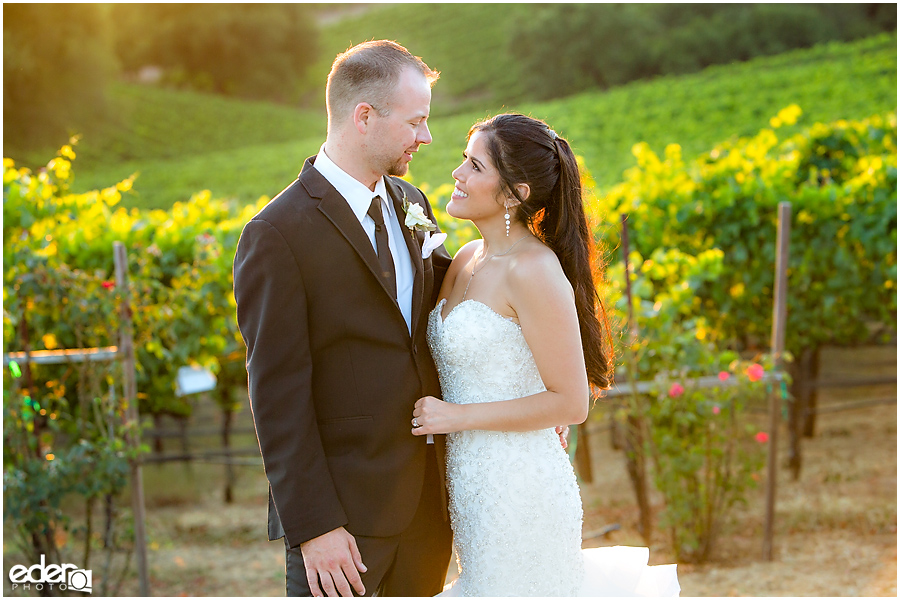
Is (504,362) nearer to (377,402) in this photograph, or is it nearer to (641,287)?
(377,402)

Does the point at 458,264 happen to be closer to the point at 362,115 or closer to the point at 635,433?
the point at 362,115

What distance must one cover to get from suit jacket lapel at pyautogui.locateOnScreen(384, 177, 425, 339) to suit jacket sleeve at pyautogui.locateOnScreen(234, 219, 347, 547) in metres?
0.32

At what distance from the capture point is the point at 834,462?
6.43 m

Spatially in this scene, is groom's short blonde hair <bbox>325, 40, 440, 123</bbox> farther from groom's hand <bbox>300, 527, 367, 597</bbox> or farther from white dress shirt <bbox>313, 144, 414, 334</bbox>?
groom's hand <bbox>300, 527, 367, 597</bbox>

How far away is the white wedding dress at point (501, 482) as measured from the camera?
2.13m

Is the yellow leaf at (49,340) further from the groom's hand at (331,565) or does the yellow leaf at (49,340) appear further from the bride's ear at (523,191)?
the bride's ear at (523,191)

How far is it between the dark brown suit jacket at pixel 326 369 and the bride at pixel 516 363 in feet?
0.55

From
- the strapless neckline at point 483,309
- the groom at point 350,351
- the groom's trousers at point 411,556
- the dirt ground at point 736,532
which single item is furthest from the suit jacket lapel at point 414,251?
the dirt ground at point 736,532

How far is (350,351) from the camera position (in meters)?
1.91

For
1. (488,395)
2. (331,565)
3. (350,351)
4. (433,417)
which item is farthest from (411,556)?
(350,351)

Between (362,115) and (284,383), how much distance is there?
28.7 inches

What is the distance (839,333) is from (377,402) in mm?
5670

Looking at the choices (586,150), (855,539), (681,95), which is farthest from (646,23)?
(855,539)

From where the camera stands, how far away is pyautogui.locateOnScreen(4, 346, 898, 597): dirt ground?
4305 mm
